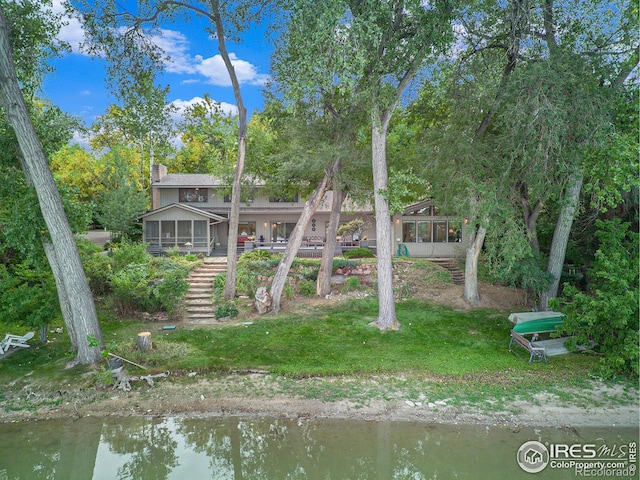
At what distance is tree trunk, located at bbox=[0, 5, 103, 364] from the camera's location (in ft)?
25.6

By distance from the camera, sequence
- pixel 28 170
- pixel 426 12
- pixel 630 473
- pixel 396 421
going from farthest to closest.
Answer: pixel 426 12, pixel 28 170, pixel 396 421, pixel 630 473

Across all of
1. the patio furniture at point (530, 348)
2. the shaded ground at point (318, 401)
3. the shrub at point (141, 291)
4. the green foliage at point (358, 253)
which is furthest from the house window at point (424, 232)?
the shaded ground at point (318, 401)

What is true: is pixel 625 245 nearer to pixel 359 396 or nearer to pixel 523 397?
pixel 523 397

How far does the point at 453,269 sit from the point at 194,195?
16037mm

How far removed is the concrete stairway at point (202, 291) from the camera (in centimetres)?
1252

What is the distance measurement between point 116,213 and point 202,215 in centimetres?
431

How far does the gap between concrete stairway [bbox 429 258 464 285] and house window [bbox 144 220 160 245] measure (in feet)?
48.3

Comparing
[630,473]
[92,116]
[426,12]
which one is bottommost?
[630,473]

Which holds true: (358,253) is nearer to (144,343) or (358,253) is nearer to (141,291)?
(141,291)

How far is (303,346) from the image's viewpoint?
32.3 feet

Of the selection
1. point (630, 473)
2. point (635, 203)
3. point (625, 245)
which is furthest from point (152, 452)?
point (635, 203)

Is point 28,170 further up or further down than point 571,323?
further up

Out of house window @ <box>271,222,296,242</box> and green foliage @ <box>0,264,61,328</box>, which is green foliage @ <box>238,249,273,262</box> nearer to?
house window @ <box>271,222,296,242</box>

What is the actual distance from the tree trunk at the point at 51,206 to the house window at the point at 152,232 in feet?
42.7
